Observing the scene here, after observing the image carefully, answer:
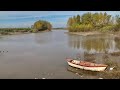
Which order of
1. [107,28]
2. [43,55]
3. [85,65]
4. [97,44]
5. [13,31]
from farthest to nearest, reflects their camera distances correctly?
[97,44] < [85,65] < [107,28] < [43,55] < [13,31]

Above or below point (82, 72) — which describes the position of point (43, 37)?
above

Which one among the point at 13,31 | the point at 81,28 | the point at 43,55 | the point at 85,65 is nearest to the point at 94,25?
the point at 81,28

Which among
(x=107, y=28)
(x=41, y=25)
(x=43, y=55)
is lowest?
(x=43, y=55)

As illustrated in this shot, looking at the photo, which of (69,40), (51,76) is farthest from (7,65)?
(69,40)

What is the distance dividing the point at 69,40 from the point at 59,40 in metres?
0.50

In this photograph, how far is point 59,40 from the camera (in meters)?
4.57

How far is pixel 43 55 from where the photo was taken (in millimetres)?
4312

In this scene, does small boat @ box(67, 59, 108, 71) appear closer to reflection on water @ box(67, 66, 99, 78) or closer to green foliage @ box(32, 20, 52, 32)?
reflection on water @ box(67, 66, 99, 78)

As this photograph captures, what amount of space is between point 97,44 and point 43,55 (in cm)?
143

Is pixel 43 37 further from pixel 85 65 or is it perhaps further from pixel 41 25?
pixel 85 65

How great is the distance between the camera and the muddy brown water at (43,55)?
159 inches

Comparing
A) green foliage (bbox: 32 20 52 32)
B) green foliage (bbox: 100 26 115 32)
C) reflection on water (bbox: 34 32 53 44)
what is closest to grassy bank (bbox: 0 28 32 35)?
green foliage (bbox: 32 20 52 32)

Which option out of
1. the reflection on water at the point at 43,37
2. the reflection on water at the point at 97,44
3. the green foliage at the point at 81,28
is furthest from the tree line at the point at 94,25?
the reflection on water at the point at 43,37

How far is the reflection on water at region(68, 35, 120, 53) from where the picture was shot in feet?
15.9
